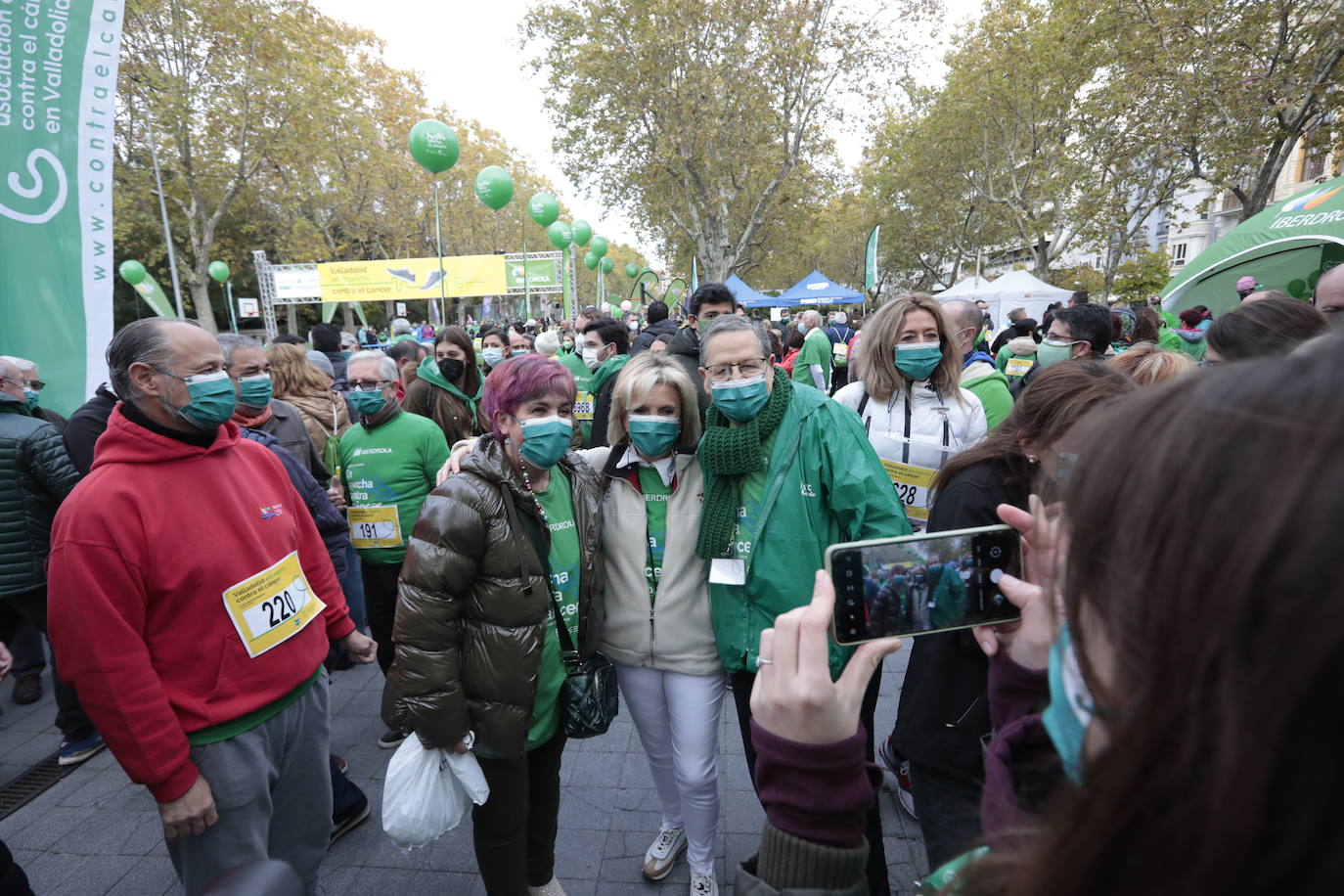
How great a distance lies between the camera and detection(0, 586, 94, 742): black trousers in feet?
12.0

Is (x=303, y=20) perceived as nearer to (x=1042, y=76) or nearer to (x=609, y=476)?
(x=1042, y=76)

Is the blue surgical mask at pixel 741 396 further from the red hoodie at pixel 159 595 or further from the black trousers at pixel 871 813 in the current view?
the red hoodie at pixel 159 595

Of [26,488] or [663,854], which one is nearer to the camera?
[663,854]

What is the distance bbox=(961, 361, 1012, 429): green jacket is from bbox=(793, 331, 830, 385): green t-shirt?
10.00 ft

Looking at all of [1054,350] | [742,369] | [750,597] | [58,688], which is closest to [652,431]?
[742,369]

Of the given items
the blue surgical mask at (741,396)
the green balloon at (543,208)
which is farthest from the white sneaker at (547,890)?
the green balloon at (543,208)

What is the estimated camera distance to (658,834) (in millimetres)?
2828

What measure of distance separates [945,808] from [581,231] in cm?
2208

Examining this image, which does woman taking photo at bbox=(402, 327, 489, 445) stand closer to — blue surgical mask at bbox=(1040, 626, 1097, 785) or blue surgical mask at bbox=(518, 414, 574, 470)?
blue surgical mask at bbox=(518, 414, 574, 470)

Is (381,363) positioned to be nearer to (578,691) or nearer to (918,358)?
(578,691)

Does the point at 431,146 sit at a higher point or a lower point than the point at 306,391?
higher

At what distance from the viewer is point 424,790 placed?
2020mm

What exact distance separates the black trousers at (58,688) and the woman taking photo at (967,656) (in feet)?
14.6

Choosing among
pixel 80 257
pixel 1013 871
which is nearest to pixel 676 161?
pixel 80 257
